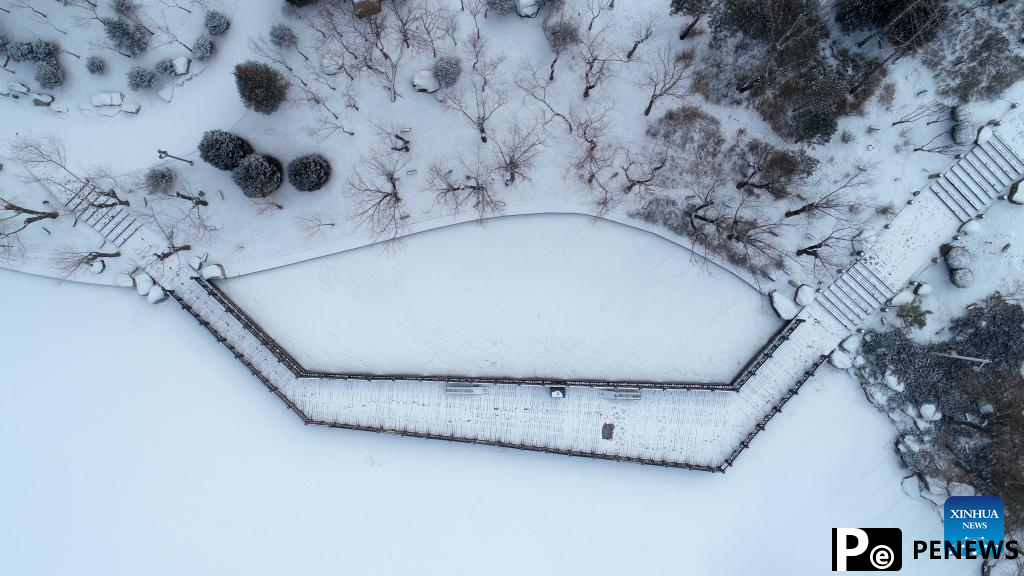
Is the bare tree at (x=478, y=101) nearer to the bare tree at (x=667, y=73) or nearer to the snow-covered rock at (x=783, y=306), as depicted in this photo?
the bare tree at (x=667, y=73)

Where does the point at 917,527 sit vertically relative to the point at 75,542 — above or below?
above

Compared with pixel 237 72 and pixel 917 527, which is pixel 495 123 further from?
pixel 917 527

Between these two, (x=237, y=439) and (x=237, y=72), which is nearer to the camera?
(x=237, y=72)

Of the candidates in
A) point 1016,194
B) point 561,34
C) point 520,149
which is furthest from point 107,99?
point 1016,194

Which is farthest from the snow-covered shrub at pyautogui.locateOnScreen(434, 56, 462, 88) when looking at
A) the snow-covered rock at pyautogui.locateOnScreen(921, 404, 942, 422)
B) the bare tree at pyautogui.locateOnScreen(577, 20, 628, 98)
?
the snow-covered rock at pyautogui.locateOnScreen(921, 404, 942, 422)

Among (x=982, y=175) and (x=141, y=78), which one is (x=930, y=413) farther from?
(x=141, y=78)

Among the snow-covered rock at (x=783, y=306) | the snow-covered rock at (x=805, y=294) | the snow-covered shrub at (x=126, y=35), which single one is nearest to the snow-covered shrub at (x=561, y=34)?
the snow-covered rock at (x=783, y=306)

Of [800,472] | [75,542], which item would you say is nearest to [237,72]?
[75,542]
